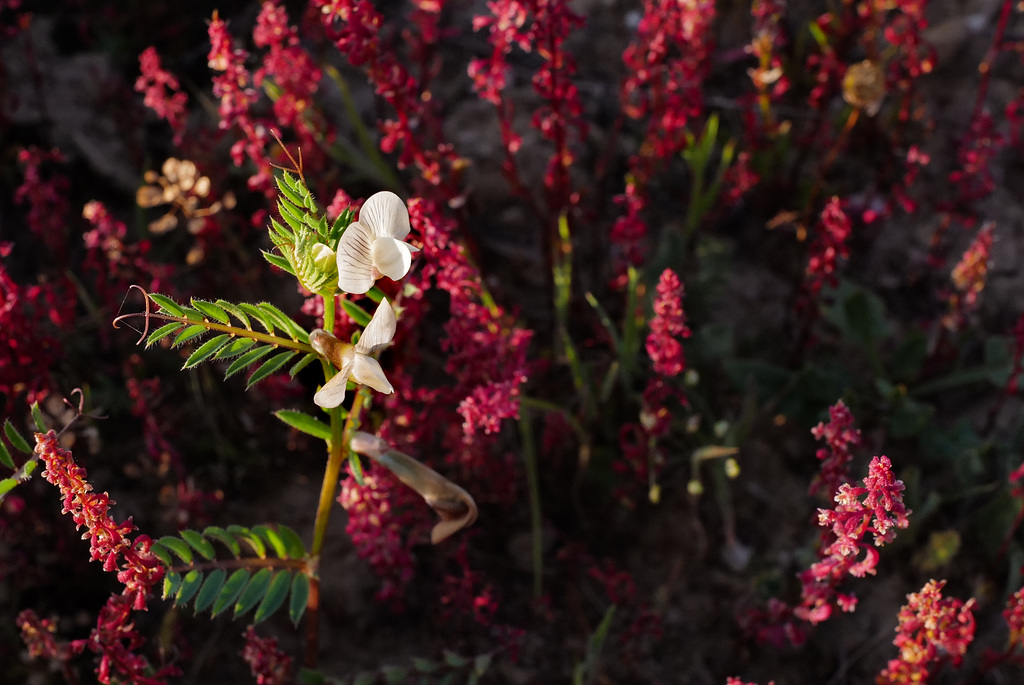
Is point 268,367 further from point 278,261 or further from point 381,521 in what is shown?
point 381,521

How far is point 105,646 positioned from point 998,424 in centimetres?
245

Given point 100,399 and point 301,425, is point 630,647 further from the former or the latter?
point 100,399

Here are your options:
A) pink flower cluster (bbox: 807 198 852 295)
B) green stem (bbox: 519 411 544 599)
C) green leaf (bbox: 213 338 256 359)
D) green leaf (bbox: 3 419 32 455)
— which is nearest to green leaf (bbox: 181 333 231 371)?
green leaf (bbox: 213 338 256 359)

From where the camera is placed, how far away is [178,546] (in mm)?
1638

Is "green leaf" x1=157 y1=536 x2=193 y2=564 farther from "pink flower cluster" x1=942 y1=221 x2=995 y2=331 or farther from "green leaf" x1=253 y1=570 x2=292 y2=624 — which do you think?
"pink flower cluster" x1=942 y1=221 x2=995 y2=331

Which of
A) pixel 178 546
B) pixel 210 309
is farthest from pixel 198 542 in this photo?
pixel 210 309

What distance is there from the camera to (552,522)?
250cm

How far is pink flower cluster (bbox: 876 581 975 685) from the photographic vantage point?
159 cm

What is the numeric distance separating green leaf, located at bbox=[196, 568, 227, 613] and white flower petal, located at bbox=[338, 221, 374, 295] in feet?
2.09

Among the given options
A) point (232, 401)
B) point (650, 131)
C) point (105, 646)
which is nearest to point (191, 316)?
point (105, 646)

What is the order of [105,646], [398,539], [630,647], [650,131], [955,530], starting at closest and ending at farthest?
[105,646] → [398,539] → [630,647] → [955,530] → [650,131]

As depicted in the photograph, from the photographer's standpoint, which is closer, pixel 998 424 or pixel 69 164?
pixel 998 424

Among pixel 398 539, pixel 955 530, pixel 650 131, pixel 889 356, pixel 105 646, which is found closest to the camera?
pixel 105 646

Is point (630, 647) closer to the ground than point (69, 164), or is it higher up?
closer to the ground
